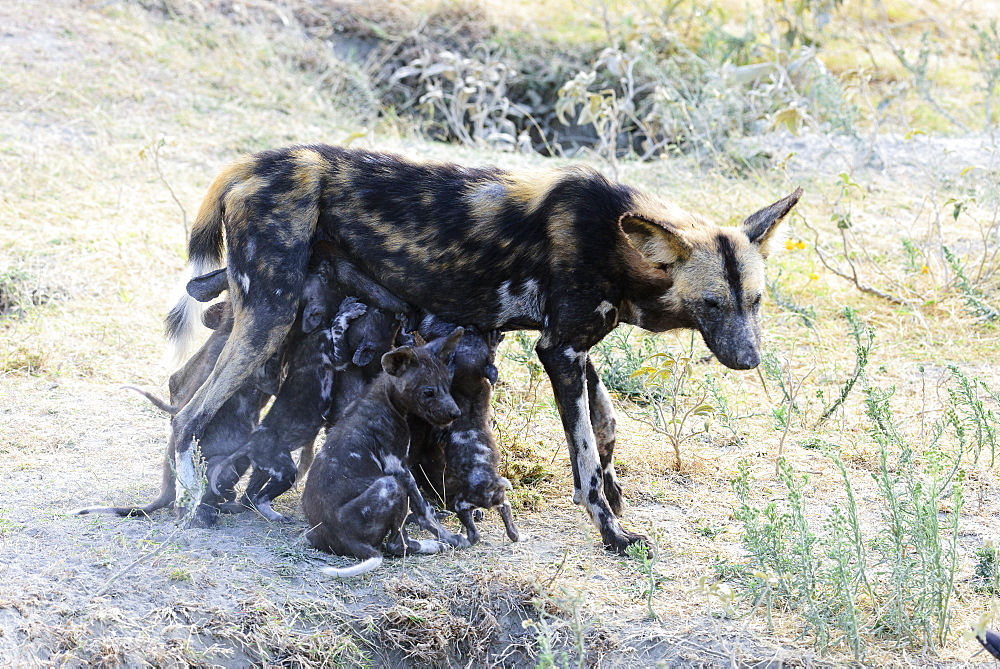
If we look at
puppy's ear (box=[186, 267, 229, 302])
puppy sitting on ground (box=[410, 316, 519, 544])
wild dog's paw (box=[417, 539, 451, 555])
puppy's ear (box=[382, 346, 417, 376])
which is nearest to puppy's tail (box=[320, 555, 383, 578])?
wild dog's paw (box=[417, 539, 451, 555])

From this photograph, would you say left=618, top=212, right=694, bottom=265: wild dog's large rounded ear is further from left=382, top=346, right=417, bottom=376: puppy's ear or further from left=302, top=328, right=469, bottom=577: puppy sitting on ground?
left=382, top=346, right=417, bottom=376: puppy's ear

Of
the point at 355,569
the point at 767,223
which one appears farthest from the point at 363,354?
Answer: the point at 767,223

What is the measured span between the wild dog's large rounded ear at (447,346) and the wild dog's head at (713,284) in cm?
89

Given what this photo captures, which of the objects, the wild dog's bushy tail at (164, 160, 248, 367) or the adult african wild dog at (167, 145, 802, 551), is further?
the wild dog's bushy tail at (164, 160, 248, 367)

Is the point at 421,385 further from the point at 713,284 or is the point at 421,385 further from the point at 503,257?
the point at 713,284

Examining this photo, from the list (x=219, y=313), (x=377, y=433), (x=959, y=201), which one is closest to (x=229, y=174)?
(x=219, y=313)

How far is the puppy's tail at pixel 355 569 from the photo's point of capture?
14.4 feet

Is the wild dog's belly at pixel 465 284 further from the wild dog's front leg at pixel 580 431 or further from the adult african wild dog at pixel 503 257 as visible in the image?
the wild dog's front leg at pixel 580 431

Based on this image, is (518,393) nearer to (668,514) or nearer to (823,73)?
(668,514)

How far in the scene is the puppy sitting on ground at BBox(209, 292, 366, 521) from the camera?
4.95m

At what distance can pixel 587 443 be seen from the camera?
499 cm

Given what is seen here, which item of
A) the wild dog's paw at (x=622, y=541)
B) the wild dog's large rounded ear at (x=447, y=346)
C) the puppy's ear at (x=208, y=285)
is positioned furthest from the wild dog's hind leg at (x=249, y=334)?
the wild dog's paw at (x=622, y=541)

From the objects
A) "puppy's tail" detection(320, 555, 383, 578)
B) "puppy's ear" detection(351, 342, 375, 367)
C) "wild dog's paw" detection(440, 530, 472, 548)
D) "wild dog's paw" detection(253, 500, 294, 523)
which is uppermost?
"puppy's ear" detection(351, 342, 375, 367)

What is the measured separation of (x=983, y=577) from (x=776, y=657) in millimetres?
1146
